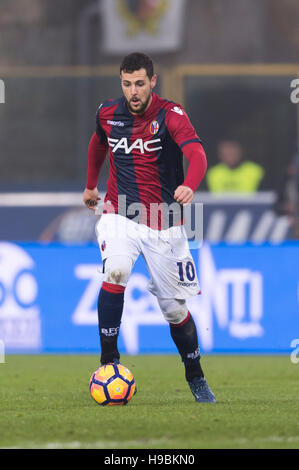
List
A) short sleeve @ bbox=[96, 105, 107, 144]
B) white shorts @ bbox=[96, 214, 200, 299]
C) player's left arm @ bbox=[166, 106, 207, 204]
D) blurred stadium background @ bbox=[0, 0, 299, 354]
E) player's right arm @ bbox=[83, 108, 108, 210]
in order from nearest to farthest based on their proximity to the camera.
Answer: player's left arm @ bbox=[166, 106, 207, 204]
white shorts @ bbox=[96, 214, 200, 299]
short sleeve @ bbox=[96, 105, 107, 144]
player's right arm @ bbox=[83, 108, 108, 210]
blurred stadium background @ bbox=[0, 0, 299, 354]

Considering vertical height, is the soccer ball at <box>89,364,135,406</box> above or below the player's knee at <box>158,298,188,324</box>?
below

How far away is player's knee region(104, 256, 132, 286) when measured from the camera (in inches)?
242

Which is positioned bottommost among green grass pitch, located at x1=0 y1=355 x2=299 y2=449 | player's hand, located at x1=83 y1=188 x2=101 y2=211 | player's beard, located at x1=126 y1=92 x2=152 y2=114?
green grass pitch, located at x1=0 y1=355 x2=299 y2=449

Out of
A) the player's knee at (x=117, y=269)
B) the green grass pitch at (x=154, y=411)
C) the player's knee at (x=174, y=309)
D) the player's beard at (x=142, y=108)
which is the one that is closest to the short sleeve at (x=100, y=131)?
the player's beard at (x=142, y=108)

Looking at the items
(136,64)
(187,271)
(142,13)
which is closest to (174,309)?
(187,271)

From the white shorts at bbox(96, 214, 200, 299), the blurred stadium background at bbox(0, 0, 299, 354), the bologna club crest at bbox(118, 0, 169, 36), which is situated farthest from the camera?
the bologna club crest at bbox(118, 0, 169, 36)

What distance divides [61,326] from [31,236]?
4899 millimetres

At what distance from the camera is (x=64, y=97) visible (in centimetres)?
1606

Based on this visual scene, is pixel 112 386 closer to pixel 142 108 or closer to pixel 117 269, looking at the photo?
pixel 117 269

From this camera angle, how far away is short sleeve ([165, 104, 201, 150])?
6.19 meters

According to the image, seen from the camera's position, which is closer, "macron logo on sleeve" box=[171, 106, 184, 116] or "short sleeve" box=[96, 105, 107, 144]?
"macron logo on sleeve" box=[171, 106, 184, 116]

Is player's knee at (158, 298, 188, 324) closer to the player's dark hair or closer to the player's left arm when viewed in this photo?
the player's left arm

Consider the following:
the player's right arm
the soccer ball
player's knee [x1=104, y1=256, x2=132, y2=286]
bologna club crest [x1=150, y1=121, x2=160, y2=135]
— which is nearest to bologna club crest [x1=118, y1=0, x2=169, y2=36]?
the player's right arm

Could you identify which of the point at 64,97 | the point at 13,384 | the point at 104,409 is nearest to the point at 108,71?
the point at 64,97
